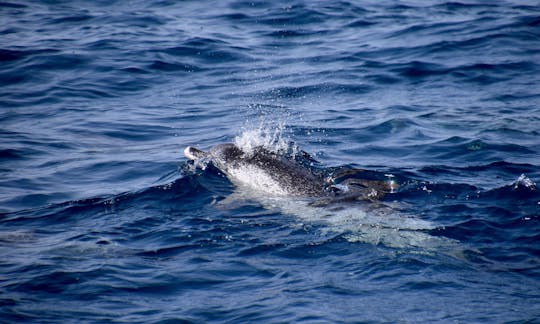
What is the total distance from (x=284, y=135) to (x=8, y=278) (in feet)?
23.0

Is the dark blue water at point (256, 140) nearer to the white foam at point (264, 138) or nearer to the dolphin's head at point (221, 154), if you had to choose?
the white foam at point (264, 138)

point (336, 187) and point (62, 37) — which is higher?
point (62, 37)

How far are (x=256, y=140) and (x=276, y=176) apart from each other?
6.07 ft

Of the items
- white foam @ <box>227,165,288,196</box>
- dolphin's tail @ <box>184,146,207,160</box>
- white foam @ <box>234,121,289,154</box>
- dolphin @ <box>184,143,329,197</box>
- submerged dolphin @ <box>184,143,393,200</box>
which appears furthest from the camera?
white foam @ <box>234,121,289,154</box>

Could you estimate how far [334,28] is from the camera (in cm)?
2175

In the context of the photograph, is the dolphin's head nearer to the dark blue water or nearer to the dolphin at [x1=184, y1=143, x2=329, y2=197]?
the dolphin at [x1=184, y1=143, x2=329, y2=197]

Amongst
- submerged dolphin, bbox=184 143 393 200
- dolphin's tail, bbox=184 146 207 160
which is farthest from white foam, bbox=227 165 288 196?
dolphin's tail, bbox=184 146 207 160

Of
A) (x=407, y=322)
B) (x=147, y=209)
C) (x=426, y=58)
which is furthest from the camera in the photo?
(x=426, y=58)

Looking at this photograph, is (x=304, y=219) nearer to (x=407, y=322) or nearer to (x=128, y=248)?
(x=128, y=248)

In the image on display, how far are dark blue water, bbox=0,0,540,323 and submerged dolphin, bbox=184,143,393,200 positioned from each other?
26cm

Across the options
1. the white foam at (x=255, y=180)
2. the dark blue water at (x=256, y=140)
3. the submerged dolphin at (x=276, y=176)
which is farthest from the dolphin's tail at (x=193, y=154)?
the white foam at (x=255, y=180)

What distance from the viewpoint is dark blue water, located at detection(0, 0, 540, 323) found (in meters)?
7.75

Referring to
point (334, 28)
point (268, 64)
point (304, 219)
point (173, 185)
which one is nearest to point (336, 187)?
point (304, 219)

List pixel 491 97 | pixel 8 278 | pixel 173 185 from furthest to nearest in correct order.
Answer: pixel 491 97 < pixel 173 185 < pixel 8 278
